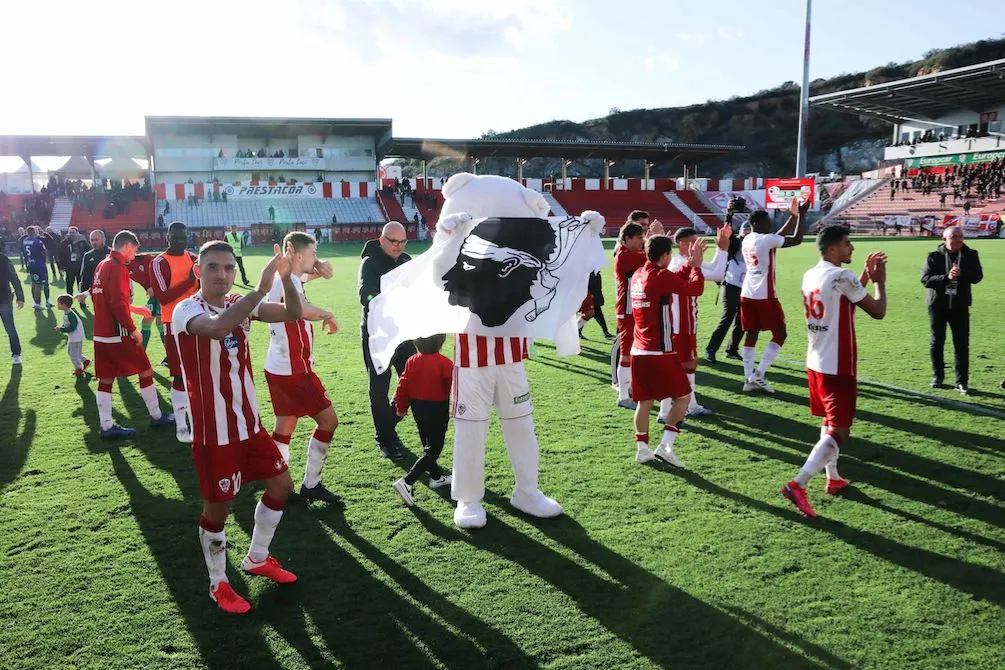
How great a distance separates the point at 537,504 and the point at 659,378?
155cm

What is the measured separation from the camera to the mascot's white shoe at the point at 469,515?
4711 millimetres

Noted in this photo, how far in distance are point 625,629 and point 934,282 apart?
6.80 metres

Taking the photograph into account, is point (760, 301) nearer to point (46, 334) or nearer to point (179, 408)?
point (179, 408)

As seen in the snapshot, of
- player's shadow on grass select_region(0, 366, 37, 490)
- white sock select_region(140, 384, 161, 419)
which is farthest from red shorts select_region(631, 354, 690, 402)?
player's shadow on grass select_region(0, 366, 37, 490)

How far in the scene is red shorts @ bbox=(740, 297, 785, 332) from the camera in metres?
8.20

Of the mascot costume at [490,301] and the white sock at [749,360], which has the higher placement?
the mascot costume at [490,301]

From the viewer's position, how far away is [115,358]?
6855 millimetres

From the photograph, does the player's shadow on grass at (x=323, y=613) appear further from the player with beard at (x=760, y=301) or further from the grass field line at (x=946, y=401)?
the grass field line at (x=946, y=401)

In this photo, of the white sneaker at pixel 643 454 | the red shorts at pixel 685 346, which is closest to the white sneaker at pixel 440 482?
the white sneaker at pixel 643 454

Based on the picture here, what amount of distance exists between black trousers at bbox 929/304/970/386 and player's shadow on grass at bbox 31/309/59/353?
42.0 ft

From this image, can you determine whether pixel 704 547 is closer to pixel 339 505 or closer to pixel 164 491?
pixel 339 505

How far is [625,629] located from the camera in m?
3.56

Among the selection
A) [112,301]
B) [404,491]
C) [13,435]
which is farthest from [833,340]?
[13,435]

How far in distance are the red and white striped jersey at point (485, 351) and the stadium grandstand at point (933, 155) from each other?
143 feet
